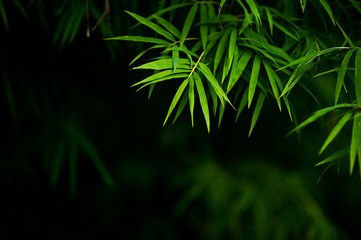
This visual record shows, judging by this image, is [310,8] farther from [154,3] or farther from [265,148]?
[265,148]

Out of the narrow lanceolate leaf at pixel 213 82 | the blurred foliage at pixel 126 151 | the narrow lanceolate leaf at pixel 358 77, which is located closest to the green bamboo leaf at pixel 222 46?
the narrow lanceolate leaf at pixel 213 82

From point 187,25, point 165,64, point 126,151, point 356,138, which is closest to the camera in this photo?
point 356,138

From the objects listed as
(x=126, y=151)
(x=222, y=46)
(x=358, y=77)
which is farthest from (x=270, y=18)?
(x=126, y=151)

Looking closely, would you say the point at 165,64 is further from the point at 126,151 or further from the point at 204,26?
the point at 126,151

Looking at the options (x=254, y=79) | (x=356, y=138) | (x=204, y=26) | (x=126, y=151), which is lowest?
(x=126, y=151)

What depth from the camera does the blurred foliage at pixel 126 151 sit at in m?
1.19

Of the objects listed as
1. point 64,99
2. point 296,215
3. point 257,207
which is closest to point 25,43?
point 64,99

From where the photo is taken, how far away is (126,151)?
1.85 meters

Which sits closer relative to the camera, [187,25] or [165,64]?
[165,64]

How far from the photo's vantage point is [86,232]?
5.90 feet

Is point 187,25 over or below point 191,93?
over

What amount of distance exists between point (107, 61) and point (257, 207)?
950 millimetres

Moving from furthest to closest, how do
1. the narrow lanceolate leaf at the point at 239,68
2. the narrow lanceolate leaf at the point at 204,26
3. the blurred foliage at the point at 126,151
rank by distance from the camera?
1. the blurred foliage at the point at 126,151
2. the narrow lanceolate leaf at the point at 204,26
3. the narrow lanceolate leaf at the point at 239,68

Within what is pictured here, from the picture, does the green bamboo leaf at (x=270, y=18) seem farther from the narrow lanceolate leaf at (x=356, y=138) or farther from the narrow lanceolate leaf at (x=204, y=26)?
the narrow lanceolate leaf at (x=356, y=138)
